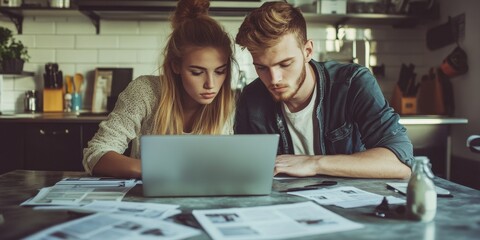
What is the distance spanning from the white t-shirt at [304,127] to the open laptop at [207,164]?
0.77 meters

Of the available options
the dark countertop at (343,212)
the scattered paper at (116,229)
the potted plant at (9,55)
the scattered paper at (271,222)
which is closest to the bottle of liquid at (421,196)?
the dark countertop at (343,212)

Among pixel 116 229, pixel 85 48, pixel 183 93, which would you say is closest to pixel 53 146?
pixel 85 48

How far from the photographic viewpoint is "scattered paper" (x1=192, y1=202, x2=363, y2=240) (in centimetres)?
88

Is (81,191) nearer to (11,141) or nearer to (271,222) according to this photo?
(271,222)

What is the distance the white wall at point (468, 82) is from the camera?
305cm

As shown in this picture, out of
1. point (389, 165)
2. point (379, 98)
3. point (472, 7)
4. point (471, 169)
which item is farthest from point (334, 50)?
point (389, 165)

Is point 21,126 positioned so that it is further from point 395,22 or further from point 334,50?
point 395,22

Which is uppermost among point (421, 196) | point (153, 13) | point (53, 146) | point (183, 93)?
point (153, 13)

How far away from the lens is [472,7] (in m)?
3.09

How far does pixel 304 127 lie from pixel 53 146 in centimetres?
185

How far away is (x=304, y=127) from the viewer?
1958 mm

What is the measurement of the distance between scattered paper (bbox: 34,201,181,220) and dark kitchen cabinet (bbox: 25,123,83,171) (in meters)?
2.04

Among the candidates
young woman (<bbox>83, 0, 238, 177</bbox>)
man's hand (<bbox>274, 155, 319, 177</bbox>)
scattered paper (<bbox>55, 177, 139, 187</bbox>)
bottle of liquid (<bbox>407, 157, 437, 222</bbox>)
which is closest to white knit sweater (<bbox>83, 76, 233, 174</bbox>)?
young woman (<bbox>83, 0, 238, 177</bbox>)

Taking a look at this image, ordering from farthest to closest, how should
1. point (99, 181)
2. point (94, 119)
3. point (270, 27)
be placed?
point (94, 119)
point (270, 27)
point (99, 181)
